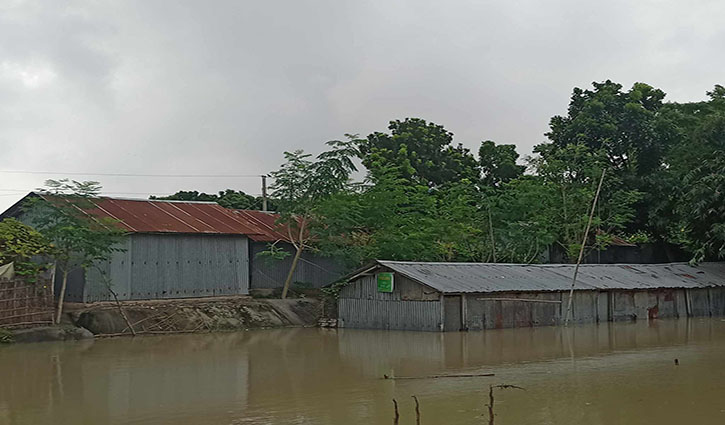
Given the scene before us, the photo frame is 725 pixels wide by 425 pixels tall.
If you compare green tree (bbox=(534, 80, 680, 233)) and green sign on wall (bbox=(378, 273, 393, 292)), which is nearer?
green sign on wall (bbox=(378, 273, 393, 292))

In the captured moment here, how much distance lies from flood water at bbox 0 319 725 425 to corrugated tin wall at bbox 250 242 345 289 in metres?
6.84

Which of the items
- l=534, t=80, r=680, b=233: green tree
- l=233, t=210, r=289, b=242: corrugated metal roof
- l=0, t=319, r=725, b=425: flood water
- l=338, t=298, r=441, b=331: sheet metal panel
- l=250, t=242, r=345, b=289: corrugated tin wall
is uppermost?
l=534, t=80, r=680, b=233: green tree

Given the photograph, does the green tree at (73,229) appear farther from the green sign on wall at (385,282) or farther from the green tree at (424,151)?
the green tree at (424,151)

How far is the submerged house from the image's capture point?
2528 centimetres

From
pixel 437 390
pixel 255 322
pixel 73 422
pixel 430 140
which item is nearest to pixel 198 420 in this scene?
pixel 73 422

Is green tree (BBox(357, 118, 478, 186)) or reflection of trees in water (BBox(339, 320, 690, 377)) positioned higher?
green tree (BBox(357, 118, 478, 186))

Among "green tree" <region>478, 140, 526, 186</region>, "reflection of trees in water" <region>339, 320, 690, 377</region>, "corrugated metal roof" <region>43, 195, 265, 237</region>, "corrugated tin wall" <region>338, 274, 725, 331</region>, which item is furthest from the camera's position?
"green tree" <region>478, 140, 526, 186</region>

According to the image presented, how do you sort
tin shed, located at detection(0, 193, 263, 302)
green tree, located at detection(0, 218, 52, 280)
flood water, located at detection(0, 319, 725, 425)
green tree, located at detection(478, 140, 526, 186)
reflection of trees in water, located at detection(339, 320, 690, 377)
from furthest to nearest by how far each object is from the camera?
1. green tree, located at detection(478, 140, 526, 186)
2. tin shed, located at detection(0, 193, 263, 302)
3. green tree, located at detection(0, 218, 52, 280)
4. reflection of trees in water, located at detection(339, 320, 690, 377)
5. flood water, located at detection(0, 319, 725, 425)

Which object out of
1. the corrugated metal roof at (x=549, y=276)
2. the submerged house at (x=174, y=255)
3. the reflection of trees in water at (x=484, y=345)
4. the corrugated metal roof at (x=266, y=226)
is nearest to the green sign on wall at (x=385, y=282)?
the corrugated metal roof at (x=549, y=276)

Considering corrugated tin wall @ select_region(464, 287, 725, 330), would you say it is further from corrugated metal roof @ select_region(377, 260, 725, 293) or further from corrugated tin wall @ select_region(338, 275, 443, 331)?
corrugated tin wall @ select_region(338, 275, 443, 331)

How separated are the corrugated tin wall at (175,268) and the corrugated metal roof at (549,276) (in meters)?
6.72

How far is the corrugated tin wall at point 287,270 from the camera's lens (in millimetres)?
29906

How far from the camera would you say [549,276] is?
27.6 metres

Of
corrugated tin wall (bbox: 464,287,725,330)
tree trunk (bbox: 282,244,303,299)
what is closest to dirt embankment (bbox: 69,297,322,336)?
tree trunk (bbox: 282,244,303,299)
